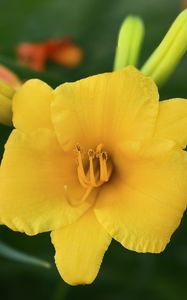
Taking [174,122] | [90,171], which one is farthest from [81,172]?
[174,122]

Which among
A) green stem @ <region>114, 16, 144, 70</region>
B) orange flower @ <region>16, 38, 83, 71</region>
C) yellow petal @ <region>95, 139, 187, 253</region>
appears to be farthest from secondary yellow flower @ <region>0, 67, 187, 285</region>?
orange flower @ <region>16, 38, 83, 71</region>

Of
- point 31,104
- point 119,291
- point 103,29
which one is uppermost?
point 31,104

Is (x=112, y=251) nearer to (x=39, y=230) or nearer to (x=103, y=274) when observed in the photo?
(x=103, y=274)

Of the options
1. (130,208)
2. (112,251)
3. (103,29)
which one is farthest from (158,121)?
(103,29)

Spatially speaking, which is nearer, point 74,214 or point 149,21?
point 74,214

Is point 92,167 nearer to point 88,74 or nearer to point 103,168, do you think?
point 103,168

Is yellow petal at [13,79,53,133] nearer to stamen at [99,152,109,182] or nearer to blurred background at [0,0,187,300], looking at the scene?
stamen at [99,152,109,182]
